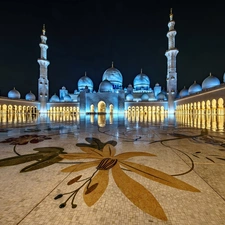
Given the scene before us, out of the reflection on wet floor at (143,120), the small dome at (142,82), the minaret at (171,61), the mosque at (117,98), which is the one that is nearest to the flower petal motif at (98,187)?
the reflection on wet floor at (143,120)

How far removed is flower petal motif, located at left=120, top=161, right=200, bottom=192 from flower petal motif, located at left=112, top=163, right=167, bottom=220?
0.18 metres

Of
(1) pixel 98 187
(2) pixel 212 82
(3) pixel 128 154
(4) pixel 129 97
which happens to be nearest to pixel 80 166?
(1) pixel 98 187

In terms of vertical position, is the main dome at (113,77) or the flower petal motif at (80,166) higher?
the main dome at (113,77)

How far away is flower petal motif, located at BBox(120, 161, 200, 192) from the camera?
1.23 m

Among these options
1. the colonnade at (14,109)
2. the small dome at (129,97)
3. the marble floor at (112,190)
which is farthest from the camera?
Answer: the small dome at (129,97)

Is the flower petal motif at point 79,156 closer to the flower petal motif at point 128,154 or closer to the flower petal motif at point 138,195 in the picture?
the flower petal motif at point 128,154

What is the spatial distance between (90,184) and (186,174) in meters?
0.91

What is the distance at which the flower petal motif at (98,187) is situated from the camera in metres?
1.05

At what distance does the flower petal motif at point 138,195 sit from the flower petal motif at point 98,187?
9 centimetres

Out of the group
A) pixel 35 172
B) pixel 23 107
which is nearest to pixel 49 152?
pixel 35 172

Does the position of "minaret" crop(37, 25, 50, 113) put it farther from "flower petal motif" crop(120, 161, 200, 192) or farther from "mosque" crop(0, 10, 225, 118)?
"flower petal motif" crop(120, 161, 200, 192)

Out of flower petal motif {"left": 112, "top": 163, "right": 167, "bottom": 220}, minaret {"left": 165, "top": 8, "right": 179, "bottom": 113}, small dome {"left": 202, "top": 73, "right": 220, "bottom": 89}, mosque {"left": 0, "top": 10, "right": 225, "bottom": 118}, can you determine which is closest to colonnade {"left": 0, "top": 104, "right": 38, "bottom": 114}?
mosque {"left": 0, "top": 10, "right": 225, "bottom": 118}

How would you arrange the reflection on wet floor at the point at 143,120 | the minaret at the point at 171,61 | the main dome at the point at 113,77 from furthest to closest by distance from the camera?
the main dome at the point at 113,77 → the minaret at the point at 171,61 → the reflection on wet floor at the point at 143,120

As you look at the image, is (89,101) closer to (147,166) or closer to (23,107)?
(23,107)
